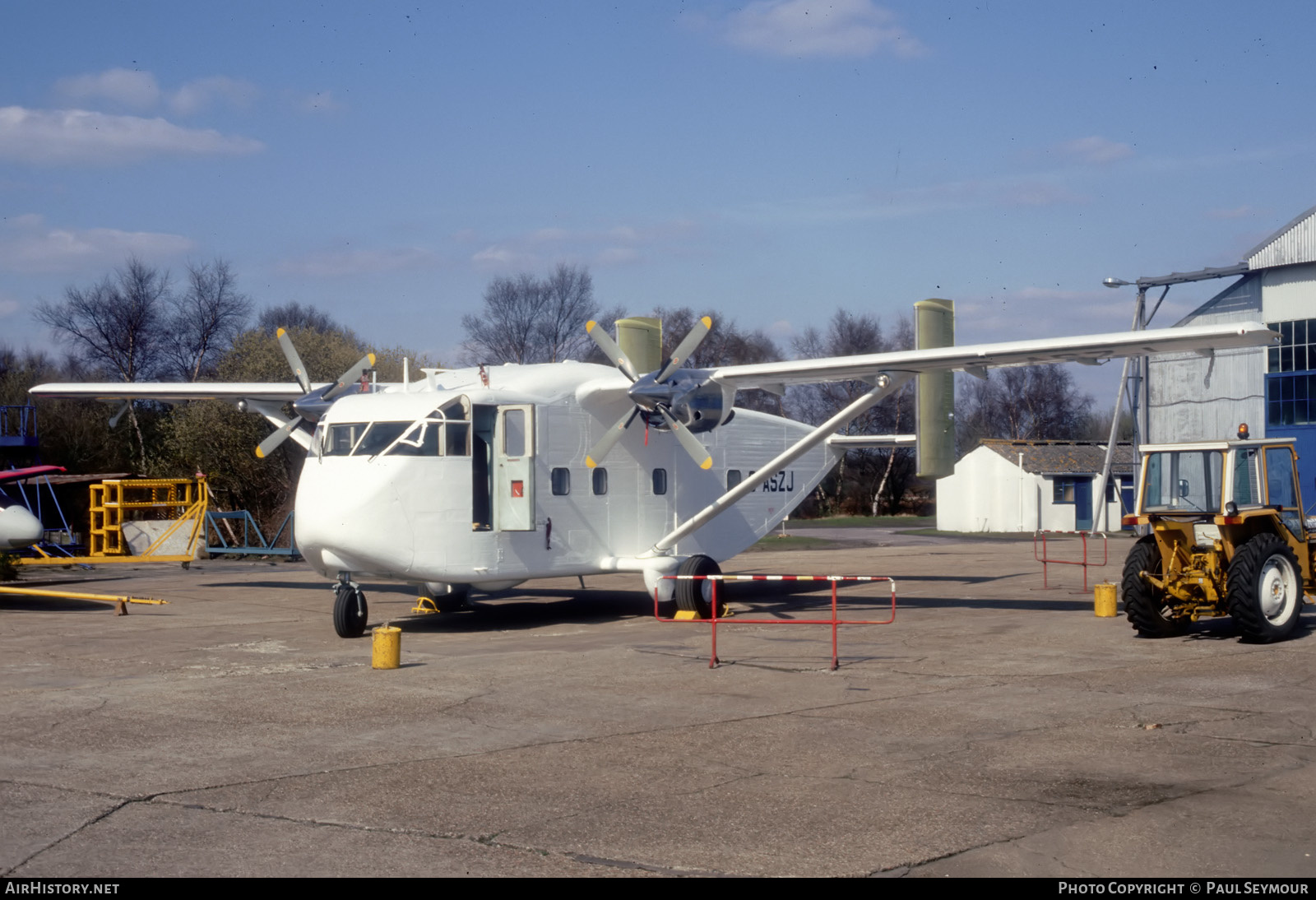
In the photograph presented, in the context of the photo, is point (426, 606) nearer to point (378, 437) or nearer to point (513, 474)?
point (513, 474)

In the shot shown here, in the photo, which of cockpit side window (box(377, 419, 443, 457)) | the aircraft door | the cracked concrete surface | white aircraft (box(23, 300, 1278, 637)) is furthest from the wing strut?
cockpit side window (box(377, 419, 443, 457))

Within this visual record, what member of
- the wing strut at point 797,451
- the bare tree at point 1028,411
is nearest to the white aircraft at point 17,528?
the wing strut at point 797,451

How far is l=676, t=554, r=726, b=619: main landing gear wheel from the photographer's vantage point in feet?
57.8

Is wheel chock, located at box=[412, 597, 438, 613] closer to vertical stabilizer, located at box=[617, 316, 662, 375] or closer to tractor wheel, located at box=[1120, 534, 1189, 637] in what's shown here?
vertical stabilizer, located at box=[617, 316, 662, 375]

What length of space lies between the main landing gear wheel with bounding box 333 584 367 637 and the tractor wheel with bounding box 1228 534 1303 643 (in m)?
10.5

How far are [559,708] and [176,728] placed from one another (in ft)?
10.1

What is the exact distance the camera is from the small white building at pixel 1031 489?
163 ft

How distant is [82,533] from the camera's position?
126 ft

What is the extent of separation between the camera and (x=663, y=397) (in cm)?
1691

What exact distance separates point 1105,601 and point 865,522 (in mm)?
42295

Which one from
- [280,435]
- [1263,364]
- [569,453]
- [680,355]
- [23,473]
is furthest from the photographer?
[1263,364]

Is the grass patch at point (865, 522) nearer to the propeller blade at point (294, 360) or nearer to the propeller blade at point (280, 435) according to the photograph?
the propeller blade at point (280, 435)

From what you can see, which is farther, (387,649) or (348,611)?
(348,611)

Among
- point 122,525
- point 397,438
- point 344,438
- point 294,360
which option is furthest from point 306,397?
point 122,525
